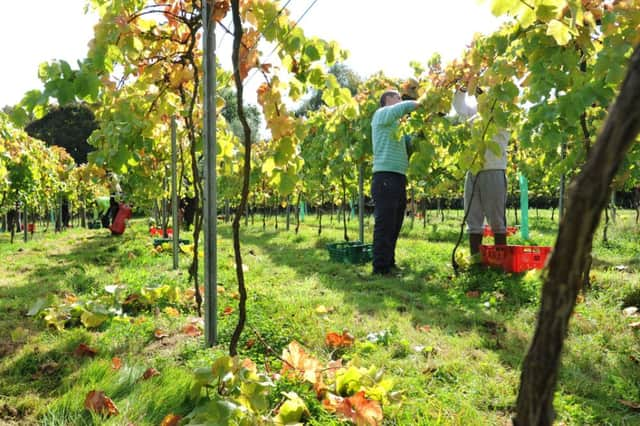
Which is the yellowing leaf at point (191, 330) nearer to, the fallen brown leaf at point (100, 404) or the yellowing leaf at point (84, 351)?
the yellowing leaf at point (84, 351)

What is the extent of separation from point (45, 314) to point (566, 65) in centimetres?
314

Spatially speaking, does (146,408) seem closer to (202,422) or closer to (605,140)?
(202,422)

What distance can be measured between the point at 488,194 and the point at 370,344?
2435mm

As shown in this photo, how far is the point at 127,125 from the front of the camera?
2.34m

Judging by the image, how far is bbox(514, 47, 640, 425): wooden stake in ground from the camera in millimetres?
454

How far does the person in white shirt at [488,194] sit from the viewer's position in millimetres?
4148

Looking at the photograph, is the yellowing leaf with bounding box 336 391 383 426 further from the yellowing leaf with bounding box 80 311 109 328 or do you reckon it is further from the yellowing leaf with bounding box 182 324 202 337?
the yellowing leaf with bounding box 80 311 109 328

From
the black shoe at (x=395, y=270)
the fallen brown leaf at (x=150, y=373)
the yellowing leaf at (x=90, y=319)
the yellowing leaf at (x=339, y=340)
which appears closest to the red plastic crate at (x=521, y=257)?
the black shoe at (x=395, y=270)

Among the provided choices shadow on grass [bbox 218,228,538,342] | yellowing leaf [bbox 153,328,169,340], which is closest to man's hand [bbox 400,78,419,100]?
shadow on grass [bbox 218,228,538,342]

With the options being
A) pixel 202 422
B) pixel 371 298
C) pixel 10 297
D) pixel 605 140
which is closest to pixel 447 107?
pixel 371 298

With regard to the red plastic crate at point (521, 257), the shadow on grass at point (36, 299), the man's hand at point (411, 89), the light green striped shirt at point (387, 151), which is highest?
the man's hand at point (411, 89)

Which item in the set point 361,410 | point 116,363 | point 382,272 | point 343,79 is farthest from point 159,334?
point 343,79

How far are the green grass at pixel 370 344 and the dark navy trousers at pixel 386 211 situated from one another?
0.95 ft

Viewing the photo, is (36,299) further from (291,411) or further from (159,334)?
(291,411)
